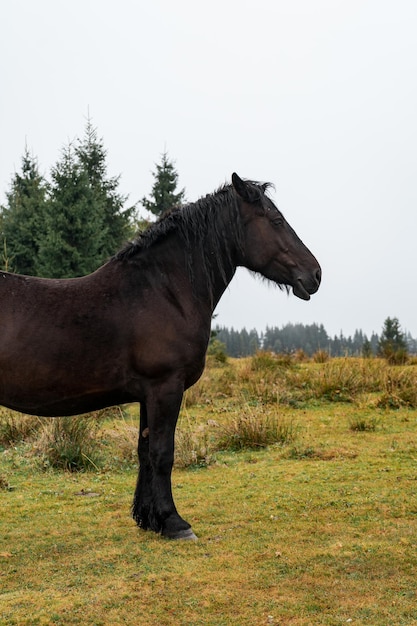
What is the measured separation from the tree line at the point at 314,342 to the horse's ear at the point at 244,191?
857cm

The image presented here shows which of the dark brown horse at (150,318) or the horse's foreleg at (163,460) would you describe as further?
the horse's foreleg at (163,460)

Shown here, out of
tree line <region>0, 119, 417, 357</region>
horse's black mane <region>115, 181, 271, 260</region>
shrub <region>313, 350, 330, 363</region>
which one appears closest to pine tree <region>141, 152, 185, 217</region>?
tree line <region>0, 119, 417, 357</region>

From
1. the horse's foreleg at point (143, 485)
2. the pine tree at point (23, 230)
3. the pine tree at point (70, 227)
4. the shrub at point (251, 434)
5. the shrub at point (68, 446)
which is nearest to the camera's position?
the horse's foreleg at point (143, 485)

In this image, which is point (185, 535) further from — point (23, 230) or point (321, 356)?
point (23, 230)

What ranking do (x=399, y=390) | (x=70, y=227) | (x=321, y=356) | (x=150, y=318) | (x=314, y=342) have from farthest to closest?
(x=314, y=342) → (x=70, y=227) → (x=321, y=356) → (x=399, y=390) → (x=150, y=318)

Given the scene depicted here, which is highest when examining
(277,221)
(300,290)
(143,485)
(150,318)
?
(277,221)

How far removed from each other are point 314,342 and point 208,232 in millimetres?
68987

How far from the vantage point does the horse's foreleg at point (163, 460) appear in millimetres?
4379

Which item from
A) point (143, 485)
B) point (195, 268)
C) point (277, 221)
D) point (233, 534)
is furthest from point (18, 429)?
point (277, 221)

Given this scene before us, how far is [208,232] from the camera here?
4.76m

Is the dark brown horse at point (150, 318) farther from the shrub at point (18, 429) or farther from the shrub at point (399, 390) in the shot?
the shrub at point (399, 390)

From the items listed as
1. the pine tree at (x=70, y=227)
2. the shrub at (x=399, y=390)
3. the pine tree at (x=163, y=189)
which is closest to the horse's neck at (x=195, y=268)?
the shrub at (x=399, y=390)

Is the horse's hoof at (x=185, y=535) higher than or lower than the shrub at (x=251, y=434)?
lower

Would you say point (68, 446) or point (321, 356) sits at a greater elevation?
point (321, 356)
